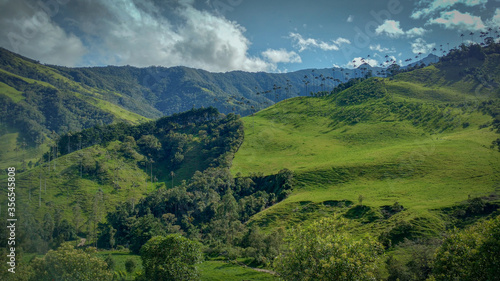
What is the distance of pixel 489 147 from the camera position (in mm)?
104188

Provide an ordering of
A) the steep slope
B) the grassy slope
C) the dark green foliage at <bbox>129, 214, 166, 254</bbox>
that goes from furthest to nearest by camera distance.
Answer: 1. the steep slope
2. the dark green foliage at <bbox>129, 214, 166, 254</bbox>
3. the grassy slope

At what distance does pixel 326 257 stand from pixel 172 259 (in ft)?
69.1

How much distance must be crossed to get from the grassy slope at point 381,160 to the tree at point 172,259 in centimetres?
4881

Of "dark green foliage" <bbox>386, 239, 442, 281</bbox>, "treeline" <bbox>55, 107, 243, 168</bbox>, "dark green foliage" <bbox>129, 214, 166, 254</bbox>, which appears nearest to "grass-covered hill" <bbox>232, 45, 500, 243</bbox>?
"treeline" <bbox>55, 107, 243, 168</bbox>

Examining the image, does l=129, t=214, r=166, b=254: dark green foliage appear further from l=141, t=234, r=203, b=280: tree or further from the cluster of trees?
the cluster of trees

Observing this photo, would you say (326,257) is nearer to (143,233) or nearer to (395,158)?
(143,233)

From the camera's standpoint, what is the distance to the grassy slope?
8038 cm

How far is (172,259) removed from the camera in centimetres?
3575

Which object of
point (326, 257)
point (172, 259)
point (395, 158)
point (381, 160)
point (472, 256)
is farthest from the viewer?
point (381, 160)

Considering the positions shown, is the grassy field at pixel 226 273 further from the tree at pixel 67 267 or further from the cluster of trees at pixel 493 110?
the cluster of trees at pixel 493 110

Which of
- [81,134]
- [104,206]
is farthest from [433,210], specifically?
[81,134]

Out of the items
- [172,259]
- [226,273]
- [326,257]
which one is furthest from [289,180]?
[326,257]

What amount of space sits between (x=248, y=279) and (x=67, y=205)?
10805cm

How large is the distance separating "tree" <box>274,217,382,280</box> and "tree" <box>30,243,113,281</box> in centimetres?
2939
